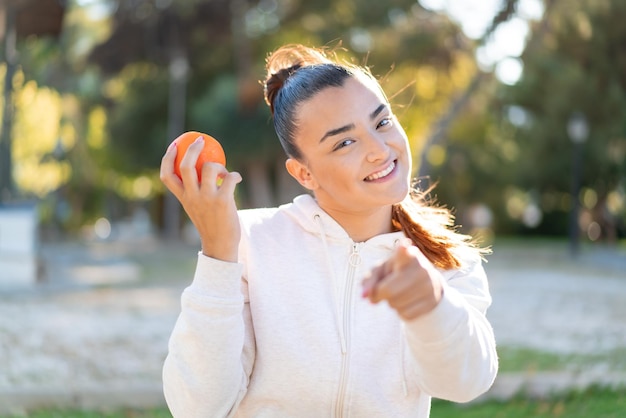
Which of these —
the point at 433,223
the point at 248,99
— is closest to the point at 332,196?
the point at 433,223

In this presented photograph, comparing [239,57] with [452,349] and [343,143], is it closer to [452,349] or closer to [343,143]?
[343,143]

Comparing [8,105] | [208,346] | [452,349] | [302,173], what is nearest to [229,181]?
[208,346]

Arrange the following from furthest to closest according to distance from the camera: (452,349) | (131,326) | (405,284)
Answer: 1. (131,326)
2. (452,349)
3. (405,284)

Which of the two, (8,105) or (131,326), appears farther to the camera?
(8,105)

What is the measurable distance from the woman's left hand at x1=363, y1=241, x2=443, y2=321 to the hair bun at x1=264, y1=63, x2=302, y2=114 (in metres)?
1.01

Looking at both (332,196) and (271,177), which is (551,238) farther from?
(332,196)

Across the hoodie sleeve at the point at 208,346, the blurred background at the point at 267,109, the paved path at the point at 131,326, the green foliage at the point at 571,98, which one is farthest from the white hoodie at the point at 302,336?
the green foliage at the point at 571,98

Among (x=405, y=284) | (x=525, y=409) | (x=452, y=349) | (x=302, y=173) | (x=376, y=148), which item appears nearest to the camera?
(x=405, y=284)

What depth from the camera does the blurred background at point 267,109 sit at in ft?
61.8

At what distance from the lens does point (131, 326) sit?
10.3 m

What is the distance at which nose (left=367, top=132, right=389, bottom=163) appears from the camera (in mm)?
2322

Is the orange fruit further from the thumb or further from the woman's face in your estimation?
the woman's face

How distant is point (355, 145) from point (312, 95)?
0.59 ft

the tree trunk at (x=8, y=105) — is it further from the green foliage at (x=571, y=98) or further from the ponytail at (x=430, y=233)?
the ponytail at (x=430, y=233)
